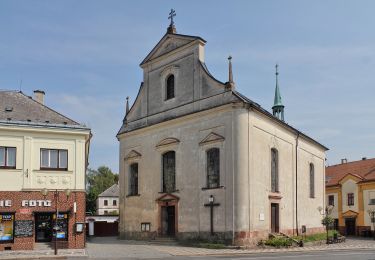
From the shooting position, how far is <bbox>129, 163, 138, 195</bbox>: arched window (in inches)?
1606

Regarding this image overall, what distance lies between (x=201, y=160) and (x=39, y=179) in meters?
11.3

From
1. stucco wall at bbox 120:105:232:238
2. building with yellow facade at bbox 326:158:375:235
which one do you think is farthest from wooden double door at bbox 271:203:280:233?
building with yellow facade at bbox 326:158:375:235

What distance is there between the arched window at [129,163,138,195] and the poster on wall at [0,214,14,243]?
570 inches

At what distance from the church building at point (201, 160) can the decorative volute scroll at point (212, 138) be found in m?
0.07

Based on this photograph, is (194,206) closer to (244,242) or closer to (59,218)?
(244,242)

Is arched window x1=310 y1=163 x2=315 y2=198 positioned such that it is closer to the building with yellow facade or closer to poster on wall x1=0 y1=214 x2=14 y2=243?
the building with yellow facade

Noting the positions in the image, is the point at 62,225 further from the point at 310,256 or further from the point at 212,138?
the point at 310,256

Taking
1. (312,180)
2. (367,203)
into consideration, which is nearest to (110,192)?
(367,203)

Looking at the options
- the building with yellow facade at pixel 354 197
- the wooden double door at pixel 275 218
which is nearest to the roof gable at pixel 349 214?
the building with yellow facade at pixel 354 197

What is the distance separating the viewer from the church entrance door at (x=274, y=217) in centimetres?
3519

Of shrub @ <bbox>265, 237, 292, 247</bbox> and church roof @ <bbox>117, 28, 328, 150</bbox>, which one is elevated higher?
church roof @ <bbox>117, 28, 328, 150</bbox>

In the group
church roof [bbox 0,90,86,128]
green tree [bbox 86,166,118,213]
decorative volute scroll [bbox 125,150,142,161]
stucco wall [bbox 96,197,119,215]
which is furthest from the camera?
green tree [bbox 86,166,118,213]

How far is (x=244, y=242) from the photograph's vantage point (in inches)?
1198

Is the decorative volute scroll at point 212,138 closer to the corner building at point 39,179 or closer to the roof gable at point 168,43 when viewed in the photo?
the roof gable at point 168,43
